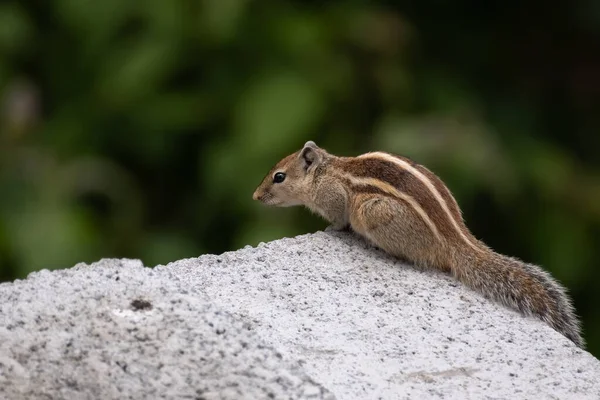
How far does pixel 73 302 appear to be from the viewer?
3180 mm

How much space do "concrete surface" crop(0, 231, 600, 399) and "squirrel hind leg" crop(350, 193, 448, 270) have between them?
85 millimetres

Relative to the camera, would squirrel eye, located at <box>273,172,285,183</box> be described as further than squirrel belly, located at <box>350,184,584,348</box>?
Yes

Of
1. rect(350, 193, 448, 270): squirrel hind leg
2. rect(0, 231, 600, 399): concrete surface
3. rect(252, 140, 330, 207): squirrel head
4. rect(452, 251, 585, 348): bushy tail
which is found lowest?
rect(0, 231, 600, 399): concrete surface

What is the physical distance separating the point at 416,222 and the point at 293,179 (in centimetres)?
72

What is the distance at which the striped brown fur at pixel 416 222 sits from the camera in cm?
395

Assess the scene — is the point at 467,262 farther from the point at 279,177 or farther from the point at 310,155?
the point at 279,177

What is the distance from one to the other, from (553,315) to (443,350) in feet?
1.97

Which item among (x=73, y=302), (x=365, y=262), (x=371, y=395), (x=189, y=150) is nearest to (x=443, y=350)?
(x=371, y=395)

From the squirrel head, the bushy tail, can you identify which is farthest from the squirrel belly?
the squirrel head

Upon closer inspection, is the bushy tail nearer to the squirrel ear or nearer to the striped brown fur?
the striped brown fur

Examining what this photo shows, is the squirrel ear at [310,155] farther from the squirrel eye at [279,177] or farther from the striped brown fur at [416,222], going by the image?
the squirrel eye at [279,177]

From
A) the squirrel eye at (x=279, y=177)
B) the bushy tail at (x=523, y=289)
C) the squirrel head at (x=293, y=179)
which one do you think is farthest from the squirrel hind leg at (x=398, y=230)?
the squirrel eye at (x=279, y=177)

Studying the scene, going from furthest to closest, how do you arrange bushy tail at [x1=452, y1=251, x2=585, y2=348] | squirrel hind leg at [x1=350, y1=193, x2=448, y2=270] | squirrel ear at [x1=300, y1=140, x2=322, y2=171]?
squirrel ear at [x1=300, y1=140, x2=322, y2=171], squirrel hind leg at [x1=350, y1=193, x2=448, y2=270], bushy tail at [x1=452, y1=251, x2=585, y2=348]

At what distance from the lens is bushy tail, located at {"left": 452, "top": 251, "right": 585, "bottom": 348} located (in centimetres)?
390
